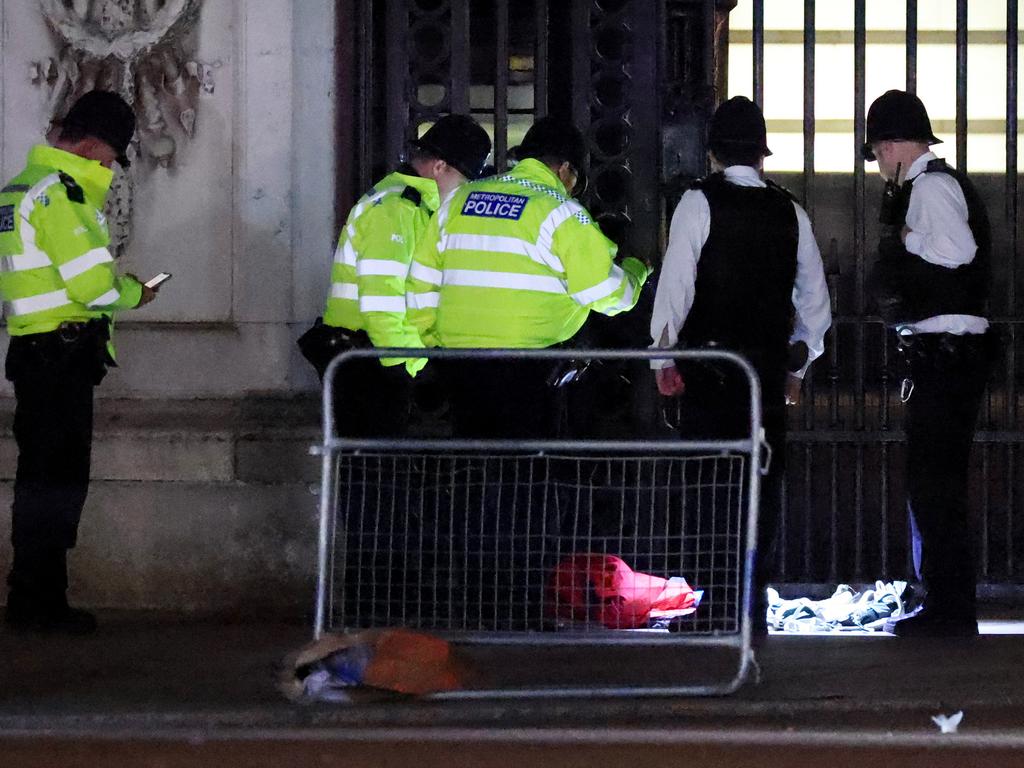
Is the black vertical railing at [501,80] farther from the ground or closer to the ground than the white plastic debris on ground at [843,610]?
farther from the ground

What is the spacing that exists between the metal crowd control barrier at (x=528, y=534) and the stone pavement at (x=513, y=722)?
19 centimetres

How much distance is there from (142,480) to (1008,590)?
12.9 ft

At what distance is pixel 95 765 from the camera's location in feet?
15.1

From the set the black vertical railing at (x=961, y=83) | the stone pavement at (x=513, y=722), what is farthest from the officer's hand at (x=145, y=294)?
the black vertical railing at (x=961, y=83)

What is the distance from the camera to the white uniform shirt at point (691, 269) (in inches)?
245

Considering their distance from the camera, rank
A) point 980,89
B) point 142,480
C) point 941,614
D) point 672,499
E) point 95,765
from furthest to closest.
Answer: point 980,89 → point 142,480 → point 941,614 → point 672,499 → point 95,765

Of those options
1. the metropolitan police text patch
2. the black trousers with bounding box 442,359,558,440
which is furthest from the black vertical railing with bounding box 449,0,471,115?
the black trousers with bounding box 442,359,558,440

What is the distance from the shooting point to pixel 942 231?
20.3 feet

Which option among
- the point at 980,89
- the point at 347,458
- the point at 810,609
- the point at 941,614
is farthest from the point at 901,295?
the point at 980,89

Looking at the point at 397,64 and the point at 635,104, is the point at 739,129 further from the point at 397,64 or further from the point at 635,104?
the point at 397,64

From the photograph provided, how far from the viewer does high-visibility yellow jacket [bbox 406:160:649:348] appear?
5977 mm

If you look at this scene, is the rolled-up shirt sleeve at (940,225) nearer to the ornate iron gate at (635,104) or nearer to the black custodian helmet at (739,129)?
the black custodian helmet at (739,129)

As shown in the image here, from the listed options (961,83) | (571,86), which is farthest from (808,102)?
(571,86)

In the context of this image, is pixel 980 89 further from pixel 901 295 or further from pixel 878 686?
pixel 878 686
